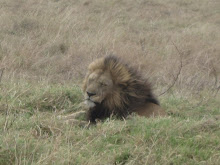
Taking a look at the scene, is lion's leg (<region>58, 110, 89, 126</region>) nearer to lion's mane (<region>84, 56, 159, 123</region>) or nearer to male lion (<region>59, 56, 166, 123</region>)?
male lion (<region>59, 56, 166, 123</region>)

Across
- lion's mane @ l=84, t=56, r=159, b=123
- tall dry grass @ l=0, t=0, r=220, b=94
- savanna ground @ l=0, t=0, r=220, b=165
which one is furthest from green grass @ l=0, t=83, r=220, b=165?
tall dry grass @ l=0, t=0, r=220, b=94

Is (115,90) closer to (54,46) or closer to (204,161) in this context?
(204,161)

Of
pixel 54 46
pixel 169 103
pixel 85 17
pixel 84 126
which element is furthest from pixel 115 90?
pixel 85 17

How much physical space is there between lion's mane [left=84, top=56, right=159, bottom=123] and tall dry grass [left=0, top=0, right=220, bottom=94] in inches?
74.1

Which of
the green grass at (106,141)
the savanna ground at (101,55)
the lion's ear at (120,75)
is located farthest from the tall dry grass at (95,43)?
the green grass at (106,141)

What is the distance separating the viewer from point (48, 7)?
12250 mm

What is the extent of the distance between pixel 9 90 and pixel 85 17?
7.35m

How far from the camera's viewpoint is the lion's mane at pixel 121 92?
4496mm

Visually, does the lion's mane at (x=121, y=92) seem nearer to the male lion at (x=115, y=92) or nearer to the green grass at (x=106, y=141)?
the male lion at (x=115, y=92)

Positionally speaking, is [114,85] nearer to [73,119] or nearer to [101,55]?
[73,119]

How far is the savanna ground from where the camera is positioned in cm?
335

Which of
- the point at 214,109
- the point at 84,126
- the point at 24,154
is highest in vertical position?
the point at 24,154

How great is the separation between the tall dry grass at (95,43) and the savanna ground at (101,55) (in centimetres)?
3

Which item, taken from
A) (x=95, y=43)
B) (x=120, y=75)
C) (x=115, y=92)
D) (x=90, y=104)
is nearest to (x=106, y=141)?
(x=90, y=104)
